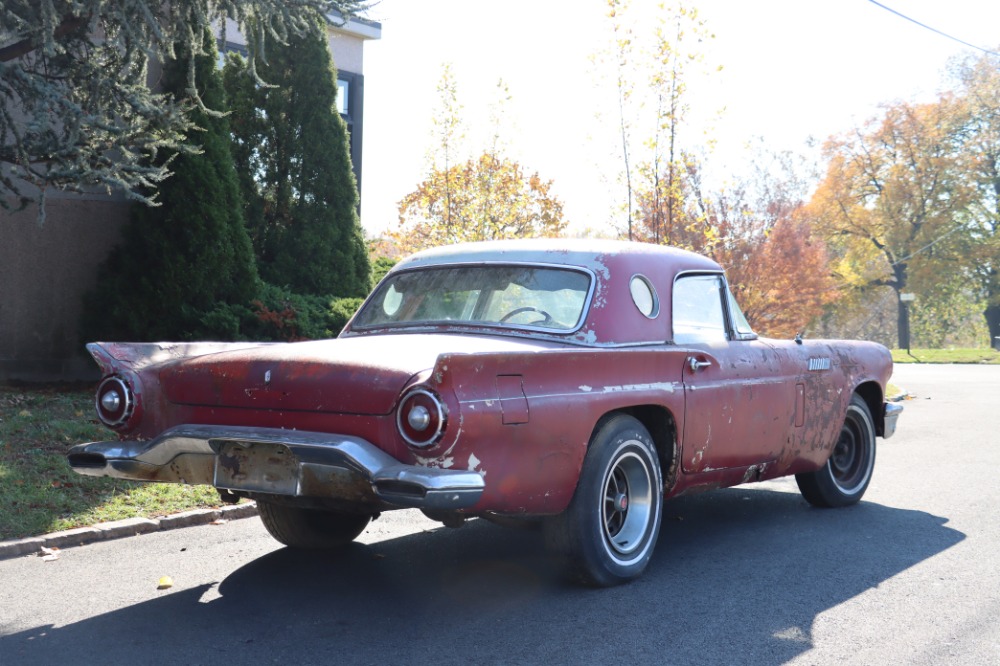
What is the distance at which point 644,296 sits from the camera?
5.53 m

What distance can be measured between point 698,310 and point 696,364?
0.62 m

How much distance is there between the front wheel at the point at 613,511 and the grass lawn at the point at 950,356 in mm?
34438

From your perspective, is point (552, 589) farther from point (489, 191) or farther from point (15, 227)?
point (489, 191)

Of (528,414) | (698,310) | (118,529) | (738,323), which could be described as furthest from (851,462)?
(118,529)

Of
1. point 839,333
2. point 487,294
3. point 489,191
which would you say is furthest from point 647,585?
point 839,333

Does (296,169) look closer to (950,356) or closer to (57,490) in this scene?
(57,490)

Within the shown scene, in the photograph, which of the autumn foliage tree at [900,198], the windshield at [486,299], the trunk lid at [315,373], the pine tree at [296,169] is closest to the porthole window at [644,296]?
the windshield at [486,299]

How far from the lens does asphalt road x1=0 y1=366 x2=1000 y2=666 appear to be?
3.95 meters

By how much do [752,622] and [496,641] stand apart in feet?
3.79

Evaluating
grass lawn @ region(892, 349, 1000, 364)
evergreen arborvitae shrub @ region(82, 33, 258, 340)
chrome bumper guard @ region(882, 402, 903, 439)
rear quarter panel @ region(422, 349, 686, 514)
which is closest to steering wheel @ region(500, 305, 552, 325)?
rear quarter panel @ region(422, 349, 686, 514)

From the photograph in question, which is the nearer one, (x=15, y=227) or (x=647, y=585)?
(x=647, y=585)

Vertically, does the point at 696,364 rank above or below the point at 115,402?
above

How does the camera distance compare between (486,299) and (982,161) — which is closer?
(486,299)

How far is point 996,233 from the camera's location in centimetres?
4819
